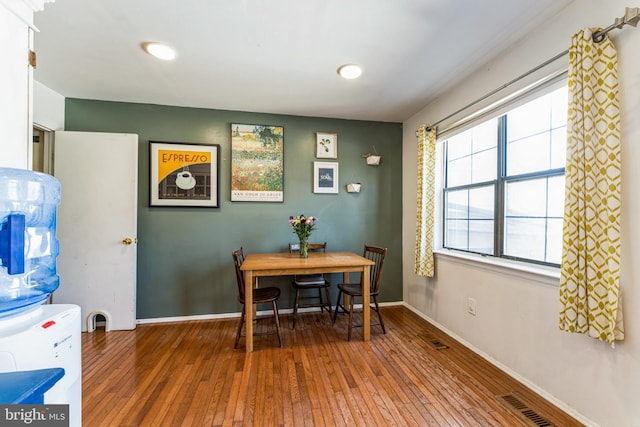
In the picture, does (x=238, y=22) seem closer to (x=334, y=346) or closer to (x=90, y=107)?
(x=90, y=107)

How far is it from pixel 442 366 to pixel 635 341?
116 centimetres

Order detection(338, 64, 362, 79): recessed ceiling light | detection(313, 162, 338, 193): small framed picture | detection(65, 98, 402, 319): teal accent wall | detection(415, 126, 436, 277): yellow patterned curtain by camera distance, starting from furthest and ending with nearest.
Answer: detection(313, 162, 338, 193): small framed picture → detection(65, 98, 402, 319): teal accent wall → detection(415, 126, 436, 277): yellow patterned curtain → detection(338, 64, 362, 79): recessed ceiling light

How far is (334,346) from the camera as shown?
245 centimetres

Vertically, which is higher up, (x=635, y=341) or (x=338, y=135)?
(x=338, y=135)

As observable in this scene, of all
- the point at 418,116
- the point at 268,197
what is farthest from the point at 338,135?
the point at 268,197

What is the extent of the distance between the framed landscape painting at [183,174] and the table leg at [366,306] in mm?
1910

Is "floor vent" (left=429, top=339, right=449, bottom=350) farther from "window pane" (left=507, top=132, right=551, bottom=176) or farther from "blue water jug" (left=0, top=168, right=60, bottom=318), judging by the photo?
"blue water jug" (left=0, top=168, right=60, bottom=318)

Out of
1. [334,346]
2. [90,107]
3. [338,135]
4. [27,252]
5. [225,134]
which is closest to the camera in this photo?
[27,252]

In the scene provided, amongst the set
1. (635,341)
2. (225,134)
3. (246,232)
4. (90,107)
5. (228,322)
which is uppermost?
(90,107)

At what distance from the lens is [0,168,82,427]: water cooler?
84 cm

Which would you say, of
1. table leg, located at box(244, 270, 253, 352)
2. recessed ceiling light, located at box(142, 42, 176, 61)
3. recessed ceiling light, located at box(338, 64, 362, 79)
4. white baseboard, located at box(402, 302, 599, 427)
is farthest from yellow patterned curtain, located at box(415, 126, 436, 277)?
recessed ceiling light, located at box(142, 42, 176, 61)

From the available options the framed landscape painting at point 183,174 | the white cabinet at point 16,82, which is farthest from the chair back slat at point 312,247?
the white cabinet at point 16,82

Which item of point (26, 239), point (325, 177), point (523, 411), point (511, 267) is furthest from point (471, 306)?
point (26, 239)

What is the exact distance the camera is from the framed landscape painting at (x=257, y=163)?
10.5ft
